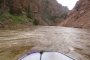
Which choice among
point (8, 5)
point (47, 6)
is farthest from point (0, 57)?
point (47, 6)

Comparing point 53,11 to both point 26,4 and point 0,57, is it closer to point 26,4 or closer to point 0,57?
point 26,4

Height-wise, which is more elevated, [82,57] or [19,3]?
[19,3]

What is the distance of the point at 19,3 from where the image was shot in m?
32.4

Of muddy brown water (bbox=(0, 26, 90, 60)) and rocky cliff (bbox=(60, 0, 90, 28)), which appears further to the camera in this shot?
rocky cliff (bbox=(60, 0, 90, 28))

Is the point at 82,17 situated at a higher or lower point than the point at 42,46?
lower

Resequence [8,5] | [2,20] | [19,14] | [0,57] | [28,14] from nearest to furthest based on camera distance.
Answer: [0,57]
[2,20]
[8,5]
[19,14]
[28,14]

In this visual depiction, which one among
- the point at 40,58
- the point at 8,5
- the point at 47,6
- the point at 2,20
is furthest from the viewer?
the point at 47,6

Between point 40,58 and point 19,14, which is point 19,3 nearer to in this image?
point 19,14

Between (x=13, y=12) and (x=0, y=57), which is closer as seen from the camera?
(x=0, y=57)

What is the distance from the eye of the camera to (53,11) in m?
81.7

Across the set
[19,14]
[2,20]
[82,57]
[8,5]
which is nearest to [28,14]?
[19,14]

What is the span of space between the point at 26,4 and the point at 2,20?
14.6 meters

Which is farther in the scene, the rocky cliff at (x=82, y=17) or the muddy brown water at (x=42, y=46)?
the rocky cliff at (x=82, y=17)

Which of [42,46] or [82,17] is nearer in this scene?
[42,46]
